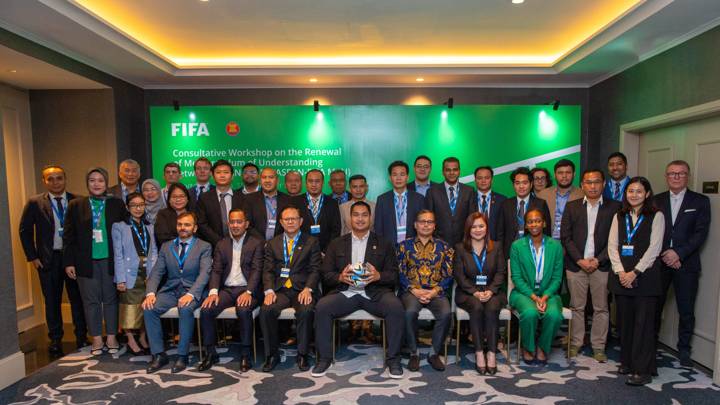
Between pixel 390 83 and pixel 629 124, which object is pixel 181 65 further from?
pixel 629 124

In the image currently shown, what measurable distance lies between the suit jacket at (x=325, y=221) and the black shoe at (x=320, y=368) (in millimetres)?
1191

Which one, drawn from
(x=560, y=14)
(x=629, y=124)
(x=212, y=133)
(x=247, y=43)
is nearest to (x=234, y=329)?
(x=212, y=133)

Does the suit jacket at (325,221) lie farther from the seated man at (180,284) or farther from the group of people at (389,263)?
the seated man at (180,284)

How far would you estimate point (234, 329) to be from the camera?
4.54 meters

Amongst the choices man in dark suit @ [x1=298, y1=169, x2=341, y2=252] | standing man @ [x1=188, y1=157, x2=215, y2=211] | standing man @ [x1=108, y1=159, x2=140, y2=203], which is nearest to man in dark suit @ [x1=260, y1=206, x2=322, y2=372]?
man in dark suit @ [x1=298, y1=169, x2=341, y2=252]

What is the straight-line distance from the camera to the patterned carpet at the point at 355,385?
3.09m

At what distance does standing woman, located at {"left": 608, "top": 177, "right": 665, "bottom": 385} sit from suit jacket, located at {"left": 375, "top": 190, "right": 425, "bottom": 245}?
1728mm

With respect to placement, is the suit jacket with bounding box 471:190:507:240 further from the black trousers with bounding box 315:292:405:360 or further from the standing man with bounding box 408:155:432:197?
the black trousers with bounding box 315:292:405:360

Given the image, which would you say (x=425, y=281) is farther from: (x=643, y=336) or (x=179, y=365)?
(x=179, y=365)

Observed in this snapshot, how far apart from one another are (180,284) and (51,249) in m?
1.45

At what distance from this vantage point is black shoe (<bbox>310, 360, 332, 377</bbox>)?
3.50 m

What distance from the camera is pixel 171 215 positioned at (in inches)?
160

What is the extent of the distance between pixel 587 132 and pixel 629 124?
3.36ft

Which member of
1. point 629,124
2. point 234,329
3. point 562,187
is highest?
point 629,124
